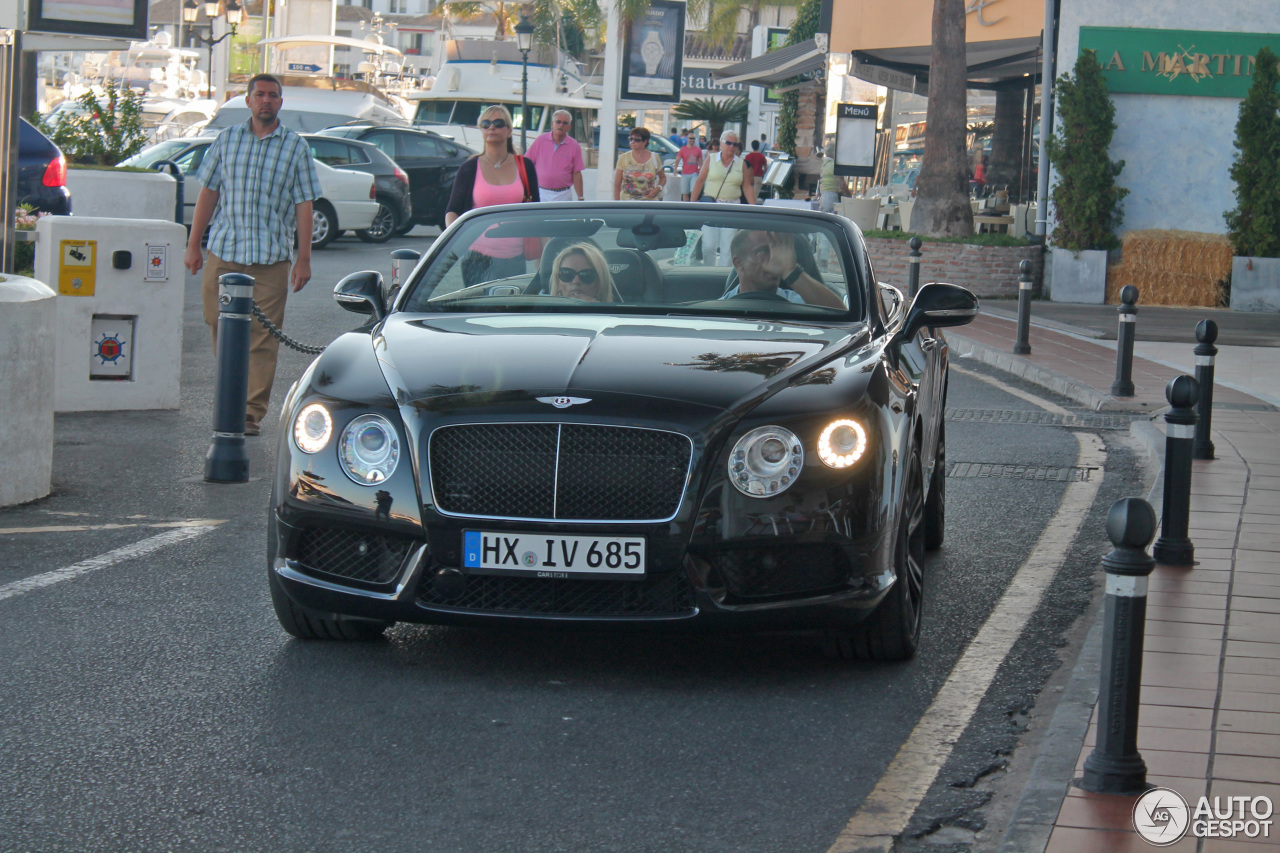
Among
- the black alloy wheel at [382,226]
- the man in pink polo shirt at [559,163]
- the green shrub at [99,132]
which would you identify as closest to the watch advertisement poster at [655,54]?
the black alloy wheel at [382,226]

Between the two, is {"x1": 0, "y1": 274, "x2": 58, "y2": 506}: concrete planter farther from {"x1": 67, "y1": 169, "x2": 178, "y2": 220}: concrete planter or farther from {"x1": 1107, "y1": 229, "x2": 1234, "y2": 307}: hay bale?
{"x1": 1107, "y1": 229, "x2": 1234, "y2": 307}: hay bale

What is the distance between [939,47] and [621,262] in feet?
57.4

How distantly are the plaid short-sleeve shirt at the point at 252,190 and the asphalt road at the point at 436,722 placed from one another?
9.31 feet

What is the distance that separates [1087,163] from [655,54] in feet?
47.6

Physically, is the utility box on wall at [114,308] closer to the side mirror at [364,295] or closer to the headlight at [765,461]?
the side mirror at [364,295]

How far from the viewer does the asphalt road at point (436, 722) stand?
3.60 m

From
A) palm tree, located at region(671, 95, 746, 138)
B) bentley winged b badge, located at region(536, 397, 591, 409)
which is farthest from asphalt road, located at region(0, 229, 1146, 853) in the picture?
palm tree, located at region(671, 95, 746, 138)

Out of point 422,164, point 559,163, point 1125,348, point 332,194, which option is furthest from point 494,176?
point 422,164

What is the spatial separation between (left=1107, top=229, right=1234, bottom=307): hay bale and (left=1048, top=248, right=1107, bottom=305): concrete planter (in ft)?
0.48

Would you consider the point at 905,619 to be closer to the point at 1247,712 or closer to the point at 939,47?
the point at 1247,712

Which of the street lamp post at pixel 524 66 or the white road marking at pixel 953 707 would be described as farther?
the street lamp post at pixel 524 66

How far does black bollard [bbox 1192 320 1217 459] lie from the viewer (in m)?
7.82

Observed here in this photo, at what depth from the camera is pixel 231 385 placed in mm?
7934

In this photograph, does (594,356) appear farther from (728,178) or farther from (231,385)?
(728,178)
